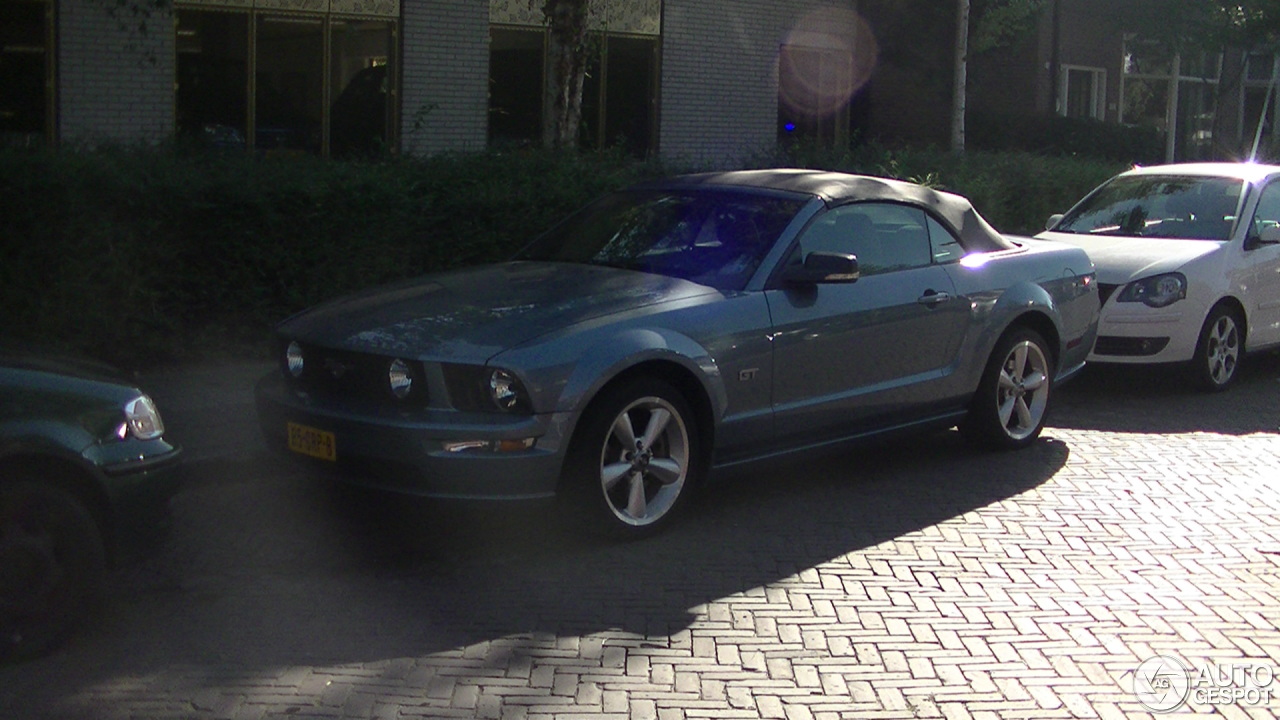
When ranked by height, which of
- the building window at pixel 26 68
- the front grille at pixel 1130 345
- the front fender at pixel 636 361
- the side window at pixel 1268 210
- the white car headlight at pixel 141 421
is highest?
the building window at pixel 26 68

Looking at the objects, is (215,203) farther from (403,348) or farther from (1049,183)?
(1049,183)

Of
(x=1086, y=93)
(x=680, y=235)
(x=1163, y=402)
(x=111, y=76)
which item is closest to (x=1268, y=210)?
(x=1163, y=402)

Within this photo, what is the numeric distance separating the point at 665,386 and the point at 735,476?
0.70m

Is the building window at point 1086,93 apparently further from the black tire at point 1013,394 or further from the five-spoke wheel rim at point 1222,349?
the black tire at point 1013,394

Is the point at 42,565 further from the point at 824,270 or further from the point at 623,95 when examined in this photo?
the point at 623,95

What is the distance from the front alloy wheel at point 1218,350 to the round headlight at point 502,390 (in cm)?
637

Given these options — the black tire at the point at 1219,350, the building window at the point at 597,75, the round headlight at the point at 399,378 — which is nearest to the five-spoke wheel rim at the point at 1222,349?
the black tire at the point at 1219,350

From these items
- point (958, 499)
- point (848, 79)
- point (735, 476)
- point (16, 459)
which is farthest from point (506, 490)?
point (848, 79)

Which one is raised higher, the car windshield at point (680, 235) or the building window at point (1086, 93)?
the building window at point (1086, 93)

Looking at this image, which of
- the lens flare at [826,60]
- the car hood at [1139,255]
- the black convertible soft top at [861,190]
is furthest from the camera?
the lens flare at [826,60]

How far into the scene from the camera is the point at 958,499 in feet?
24.1

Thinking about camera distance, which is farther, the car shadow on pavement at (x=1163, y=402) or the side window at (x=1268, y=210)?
the side window at (x=1268, y=210)

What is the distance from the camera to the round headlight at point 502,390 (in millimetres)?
5848

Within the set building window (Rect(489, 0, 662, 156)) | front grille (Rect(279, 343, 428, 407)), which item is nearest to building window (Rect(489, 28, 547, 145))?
building window (Rect(489, 0, 662, 156))
